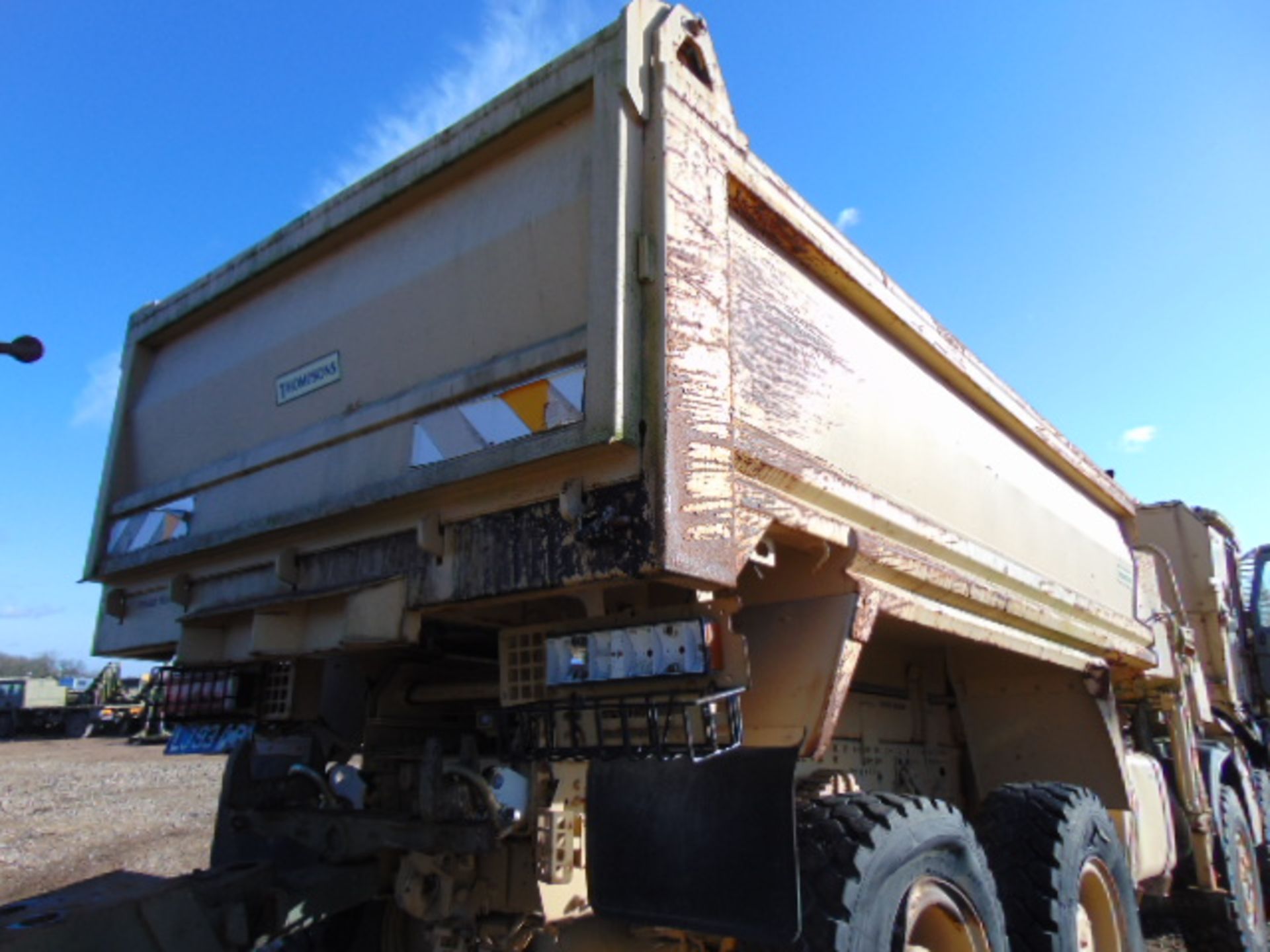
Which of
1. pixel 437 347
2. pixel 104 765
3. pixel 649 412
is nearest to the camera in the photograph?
pixel 649 412

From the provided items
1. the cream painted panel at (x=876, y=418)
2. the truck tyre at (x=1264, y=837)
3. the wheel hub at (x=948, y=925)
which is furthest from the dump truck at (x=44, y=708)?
the wheel hub at (x=948, y=925)

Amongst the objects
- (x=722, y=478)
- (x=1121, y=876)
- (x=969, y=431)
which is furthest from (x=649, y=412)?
(x=1121, y=876)

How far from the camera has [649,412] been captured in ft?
7.15

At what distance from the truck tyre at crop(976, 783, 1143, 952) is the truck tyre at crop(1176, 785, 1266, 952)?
2.12 meters

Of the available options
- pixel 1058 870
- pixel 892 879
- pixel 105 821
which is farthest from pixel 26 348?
pixel 105 821

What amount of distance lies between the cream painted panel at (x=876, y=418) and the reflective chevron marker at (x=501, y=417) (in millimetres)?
471

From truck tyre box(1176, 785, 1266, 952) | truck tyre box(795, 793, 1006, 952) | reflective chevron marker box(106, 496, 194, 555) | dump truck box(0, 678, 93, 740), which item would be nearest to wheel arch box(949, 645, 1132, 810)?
truck tyre box(1176, 785, 1266, 952)

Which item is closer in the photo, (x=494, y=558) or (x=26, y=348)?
(x=494, y=558)

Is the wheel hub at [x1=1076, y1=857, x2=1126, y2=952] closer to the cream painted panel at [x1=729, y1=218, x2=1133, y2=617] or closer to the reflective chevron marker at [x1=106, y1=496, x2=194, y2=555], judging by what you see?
the cream painted panel at [x1=729, y1=218, x2=1133, y2=617]

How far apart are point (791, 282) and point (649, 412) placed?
0.99m

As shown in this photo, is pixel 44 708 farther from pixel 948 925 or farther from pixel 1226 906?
pixel 948 925

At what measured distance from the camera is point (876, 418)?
323cm

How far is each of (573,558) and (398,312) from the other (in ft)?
3.73

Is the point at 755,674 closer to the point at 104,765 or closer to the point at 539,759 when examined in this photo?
the point at 539,759
